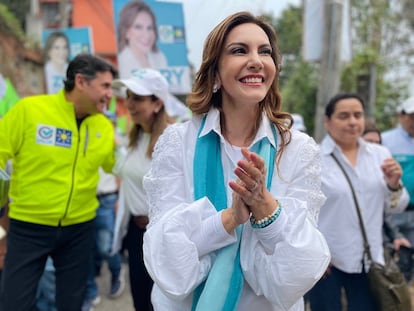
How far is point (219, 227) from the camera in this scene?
4.85 feet

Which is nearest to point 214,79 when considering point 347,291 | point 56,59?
point 347,291

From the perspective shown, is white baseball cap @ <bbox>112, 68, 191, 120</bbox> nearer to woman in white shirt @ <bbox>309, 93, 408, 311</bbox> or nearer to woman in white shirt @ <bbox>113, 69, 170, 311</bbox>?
woman in white shirt @ <bbox>113, 69, 170, 311</bbox>

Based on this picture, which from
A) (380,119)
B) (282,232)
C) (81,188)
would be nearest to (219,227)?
(282,232)

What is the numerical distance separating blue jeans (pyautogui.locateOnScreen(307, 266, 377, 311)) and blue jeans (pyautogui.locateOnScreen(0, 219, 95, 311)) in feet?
4.98

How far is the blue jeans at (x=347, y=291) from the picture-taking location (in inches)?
107

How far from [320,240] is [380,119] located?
10.9 m

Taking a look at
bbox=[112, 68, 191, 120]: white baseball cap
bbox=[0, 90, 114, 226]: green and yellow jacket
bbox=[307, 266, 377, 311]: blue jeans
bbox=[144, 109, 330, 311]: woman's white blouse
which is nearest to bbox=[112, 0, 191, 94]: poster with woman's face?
bbox=[112, 68, 191, 120]: white baseball cap

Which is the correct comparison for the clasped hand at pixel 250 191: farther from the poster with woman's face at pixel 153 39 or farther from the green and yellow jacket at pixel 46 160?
the poster with woman's face at pixel 153 39

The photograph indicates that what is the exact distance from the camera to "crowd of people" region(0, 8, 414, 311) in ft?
4.83

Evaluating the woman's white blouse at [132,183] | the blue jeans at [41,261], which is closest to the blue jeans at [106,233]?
the woman's white blouse at [132,183]

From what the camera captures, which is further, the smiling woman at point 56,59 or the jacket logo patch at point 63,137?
the smiling woman at point 56,59

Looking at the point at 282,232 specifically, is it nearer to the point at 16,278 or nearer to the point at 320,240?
the point at 320,240

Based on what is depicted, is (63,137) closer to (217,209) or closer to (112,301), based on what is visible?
(217,209)

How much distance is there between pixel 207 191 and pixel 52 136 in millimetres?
1424
